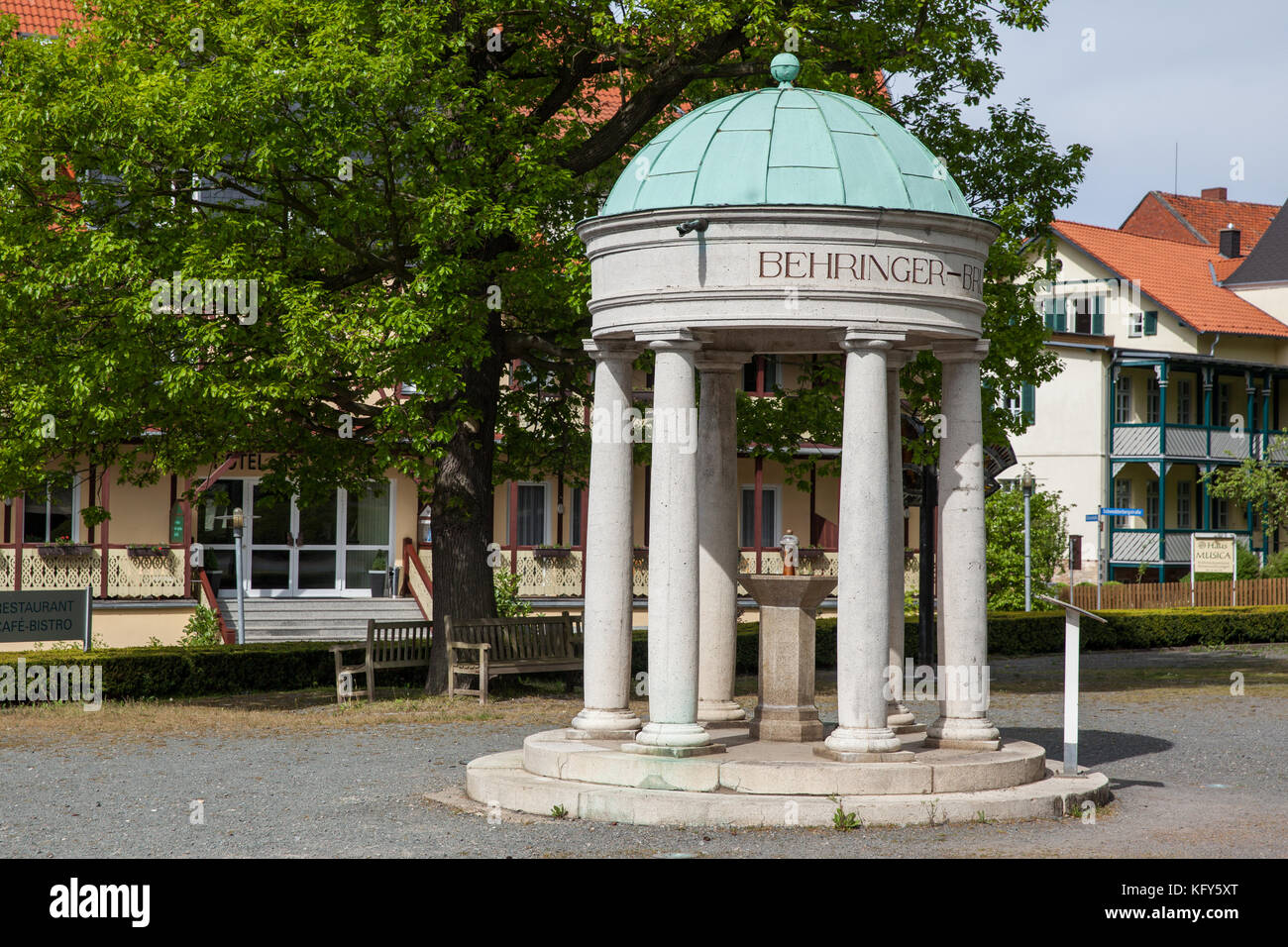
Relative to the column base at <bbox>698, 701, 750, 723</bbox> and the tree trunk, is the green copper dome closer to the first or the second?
the column base at <bbox>698, 701, 750, 723</bbox>

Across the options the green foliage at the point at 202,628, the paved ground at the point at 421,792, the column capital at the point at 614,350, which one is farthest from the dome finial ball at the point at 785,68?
the green foliage at the point at 202,628

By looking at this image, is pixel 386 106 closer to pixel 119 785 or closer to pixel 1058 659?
pixel 119 785

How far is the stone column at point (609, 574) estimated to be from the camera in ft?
41.4

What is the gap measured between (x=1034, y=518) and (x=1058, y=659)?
597 centimetres

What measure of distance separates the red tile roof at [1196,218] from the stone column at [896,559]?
47692mm

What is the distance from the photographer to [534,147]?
18.9 meters

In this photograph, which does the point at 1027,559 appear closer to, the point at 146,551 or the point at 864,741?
the point at 146,551

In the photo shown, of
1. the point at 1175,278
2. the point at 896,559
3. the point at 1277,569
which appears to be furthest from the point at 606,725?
the point at 1175,278

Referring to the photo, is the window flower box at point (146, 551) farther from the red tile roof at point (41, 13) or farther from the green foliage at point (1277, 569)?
the green foliage at point (1277, 569)

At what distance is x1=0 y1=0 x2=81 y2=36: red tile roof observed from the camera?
104 feet

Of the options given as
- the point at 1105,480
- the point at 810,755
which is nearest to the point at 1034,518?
the point at 1105,480

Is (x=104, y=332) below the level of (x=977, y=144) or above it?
below

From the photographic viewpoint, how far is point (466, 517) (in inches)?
828

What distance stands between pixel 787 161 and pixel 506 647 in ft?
34.5
